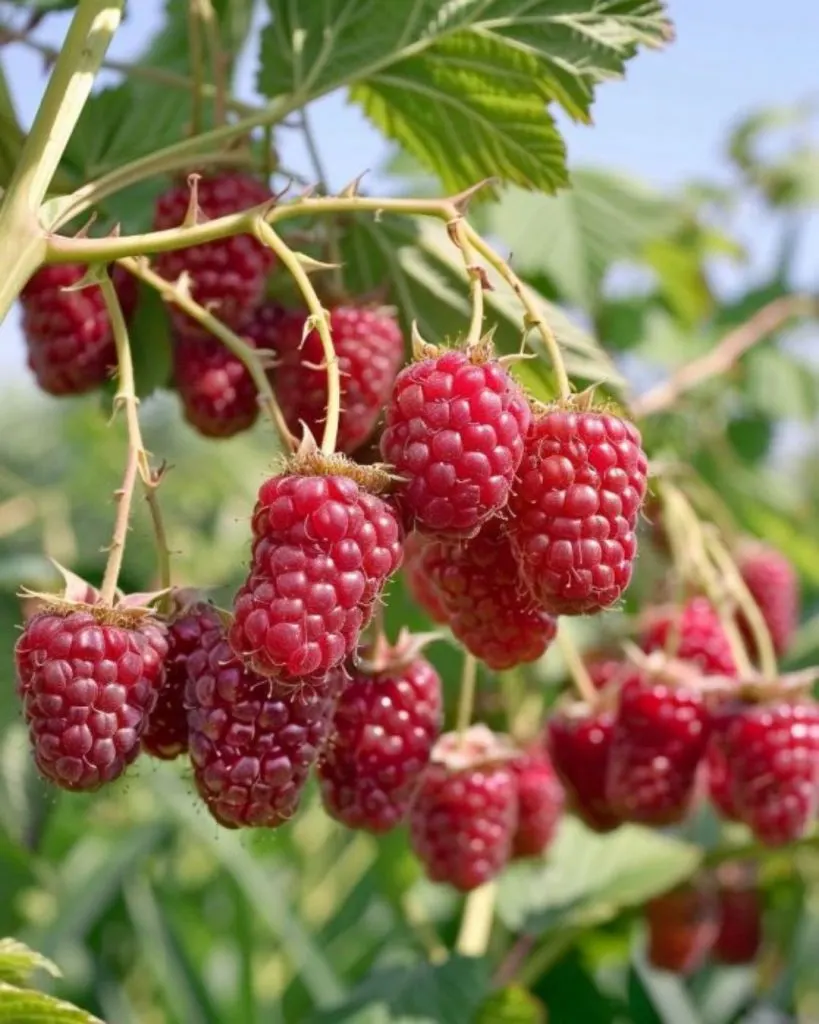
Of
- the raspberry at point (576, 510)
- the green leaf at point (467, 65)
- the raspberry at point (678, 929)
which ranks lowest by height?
the raspberry at point (678, 929)

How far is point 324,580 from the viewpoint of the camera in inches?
42.4

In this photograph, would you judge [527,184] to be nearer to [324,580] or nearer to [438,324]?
[438,324]

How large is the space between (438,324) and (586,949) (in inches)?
65.1

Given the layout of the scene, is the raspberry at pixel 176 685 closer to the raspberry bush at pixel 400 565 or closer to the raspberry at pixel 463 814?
the raspberry bush at pixel 400 565

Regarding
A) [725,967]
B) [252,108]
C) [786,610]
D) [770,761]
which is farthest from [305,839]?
[252,108]

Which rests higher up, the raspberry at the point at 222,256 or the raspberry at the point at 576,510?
the raspberry at the point at 222,256

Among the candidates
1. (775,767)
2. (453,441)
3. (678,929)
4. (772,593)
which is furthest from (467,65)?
(678,929)

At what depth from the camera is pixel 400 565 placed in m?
1.23

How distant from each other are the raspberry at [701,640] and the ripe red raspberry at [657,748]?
0.42ft

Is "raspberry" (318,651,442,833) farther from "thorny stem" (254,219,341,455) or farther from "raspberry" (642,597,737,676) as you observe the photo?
"raspberry" (642,597,737,676)

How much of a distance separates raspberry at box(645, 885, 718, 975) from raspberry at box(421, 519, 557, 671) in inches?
65.5

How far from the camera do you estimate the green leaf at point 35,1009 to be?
3.85 ft

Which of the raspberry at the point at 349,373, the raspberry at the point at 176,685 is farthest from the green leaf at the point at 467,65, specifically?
the raspberry at the point at 176,685

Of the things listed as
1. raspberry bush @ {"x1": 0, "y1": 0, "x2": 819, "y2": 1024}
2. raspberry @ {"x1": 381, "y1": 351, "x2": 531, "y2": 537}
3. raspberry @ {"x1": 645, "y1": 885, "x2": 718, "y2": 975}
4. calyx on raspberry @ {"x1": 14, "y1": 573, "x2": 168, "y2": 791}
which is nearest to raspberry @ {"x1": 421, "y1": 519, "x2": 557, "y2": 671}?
raspberry bush @ {"x1": 0, "y1": 0, "x2": 819, "y2": 1024}
